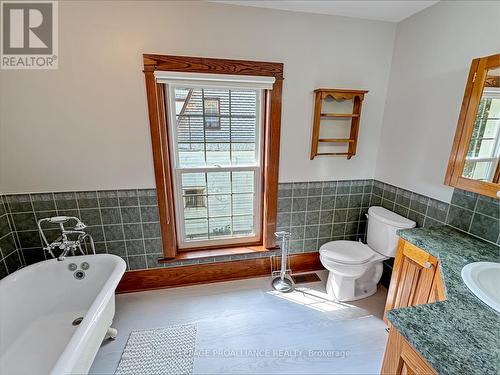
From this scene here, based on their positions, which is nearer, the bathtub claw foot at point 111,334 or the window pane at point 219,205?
the bathtub claw foot at point 111,334

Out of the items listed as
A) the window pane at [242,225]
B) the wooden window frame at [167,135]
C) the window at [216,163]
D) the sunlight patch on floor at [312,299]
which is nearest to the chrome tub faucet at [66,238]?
the wooden window frame at [167,135]

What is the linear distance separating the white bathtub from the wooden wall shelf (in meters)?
1.94

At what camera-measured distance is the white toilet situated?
1.96 meters

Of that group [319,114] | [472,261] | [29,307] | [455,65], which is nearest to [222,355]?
[29,307]

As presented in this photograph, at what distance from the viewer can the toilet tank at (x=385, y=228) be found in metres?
1.94

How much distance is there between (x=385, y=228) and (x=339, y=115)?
1.06m

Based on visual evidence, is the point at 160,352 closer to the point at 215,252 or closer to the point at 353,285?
the point at 215,252

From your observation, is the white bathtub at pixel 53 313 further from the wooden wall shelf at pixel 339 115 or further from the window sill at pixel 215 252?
the wooden wall shelf at pixel 339 115

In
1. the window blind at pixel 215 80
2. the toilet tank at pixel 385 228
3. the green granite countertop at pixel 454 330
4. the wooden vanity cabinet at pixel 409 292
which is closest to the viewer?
the green granite countertop at pixel 454 330

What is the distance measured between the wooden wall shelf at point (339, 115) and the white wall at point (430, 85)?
0.31 m

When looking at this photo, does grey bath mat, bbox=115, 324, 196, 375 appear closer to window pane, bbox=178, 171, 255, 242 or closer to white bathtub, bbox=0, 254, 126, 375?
white bathtub, bbox=0, 254, 126, 375

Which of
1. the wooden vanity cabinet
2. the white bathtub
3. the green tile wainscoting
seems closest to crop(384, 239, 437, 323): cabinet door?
the wooden vanity cabinet

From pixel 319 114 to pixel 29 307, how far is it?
2.70 meters

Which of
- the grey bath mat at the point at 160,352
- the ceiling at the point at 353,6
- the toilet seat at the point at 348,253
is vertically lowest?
the grey bath mat at the point at 160,352
